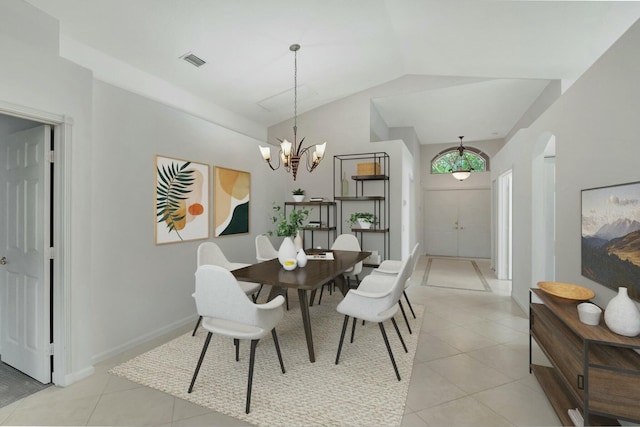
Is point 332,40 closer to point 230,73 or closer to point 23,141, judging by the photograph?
point 230,73

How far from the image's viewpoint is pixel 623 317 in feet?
5.13

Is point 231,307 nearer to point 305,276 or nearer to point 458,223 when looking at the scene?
point 305,276

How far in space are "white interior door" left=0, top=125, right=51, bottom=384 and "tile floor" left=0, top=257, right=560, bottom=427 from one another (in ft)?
1.50

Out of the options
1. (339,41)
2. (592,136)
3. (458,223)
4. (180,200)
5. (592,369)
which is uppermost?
(339,41)

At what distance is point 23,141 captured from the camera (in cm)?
246

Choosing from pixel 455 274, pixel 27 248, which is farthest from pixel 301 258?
pixel 455 274

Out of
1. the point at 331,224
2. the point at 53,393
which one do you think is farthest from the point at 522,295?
the point at 53,393

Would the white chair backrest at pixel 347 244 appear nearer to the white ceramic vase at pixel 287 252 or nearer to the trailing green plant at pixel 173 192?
the white ceramic vase at pixel 287 252

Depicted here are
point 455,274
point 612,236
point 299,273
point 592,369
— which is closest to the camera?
point 592,369

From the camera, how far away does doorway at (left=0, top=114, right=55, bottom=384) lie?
7.64 ft

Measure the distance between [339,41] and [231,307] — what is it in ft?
10.8

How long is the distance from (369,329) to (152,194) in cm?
273

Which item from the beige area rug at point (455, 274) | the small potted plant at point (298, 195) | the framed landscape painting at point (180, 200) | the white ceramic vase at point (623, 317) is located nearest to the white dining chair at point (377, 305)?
the white ceramic vase at point (623, 317)

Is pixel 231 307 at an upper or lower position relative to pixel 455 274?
upper
